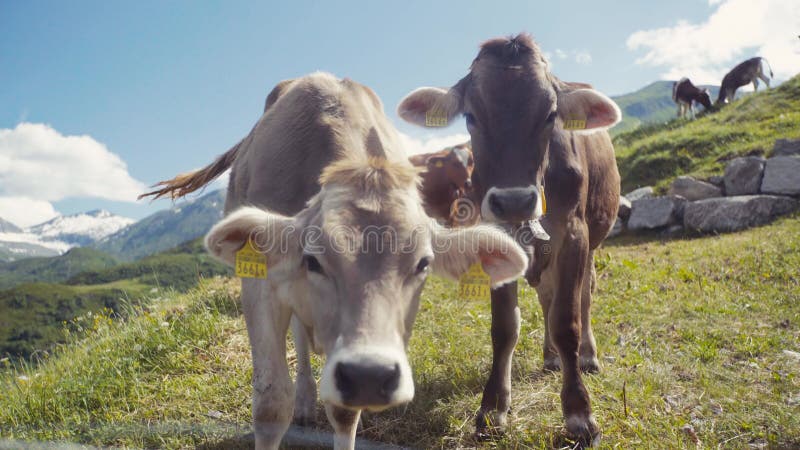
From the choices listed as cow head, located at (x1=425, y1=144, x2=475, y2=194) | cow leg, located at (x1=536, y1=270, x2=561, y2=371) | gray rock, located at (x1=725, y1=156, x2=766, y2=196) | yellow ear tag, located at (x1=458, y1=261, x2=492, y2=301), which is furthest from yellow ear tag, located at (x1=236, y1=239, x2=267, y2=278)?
gray rock, located at (x1=725, y1=156, x2=766, y2=196)

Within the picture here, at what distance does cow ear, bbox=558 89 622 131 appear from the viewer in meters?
3.91

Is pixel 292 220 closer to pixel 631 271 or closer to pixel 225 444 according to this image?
pixel 225 444

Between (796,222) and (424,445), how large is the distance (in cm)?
937

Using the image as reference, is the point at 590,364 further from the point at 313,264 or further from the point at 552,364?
the point at 313,264

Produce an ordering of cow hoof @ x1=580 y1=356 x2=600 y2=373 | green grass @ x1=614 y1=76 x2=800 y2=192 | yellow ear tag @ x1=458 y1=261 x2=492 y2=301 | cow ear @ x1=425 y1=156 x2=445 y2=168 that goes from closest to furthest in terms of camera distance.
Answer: yellow ear tag @ x1=458 y1=261 x2=492 y2=301, cow hoof @ x1=580 y1=356 x2=600 y2=373, cow ear @ x1=425 y1=156 x2=445 y2=168, green grass @ x1=614 y1=76 x2=800 y2=192

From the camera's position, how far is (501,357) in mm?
3752

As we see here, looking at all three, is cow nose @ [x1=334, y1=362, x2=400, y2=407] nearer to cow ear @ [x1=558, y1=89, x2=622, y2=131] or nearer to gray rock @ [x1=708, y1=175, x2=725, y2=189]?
cow ear @ [x1=558, y1=89, x2=622, y2=131]

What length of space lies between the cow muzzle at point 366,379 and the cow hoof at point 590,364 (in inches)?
119

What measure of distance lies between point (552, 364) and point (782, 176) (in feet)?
30.5

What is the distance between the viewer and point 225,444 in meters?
3.76

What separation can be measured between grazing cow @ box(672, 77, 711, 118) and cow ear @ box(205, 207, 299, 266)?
82.6 feet

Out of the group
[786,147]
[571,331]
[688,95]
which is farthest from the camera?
[688,95]

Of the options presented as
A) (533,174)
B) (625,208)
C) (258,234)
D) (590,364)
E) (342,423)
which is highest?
(533,174)

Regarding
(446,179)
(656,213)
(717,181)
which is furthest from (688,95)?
(446,179)
